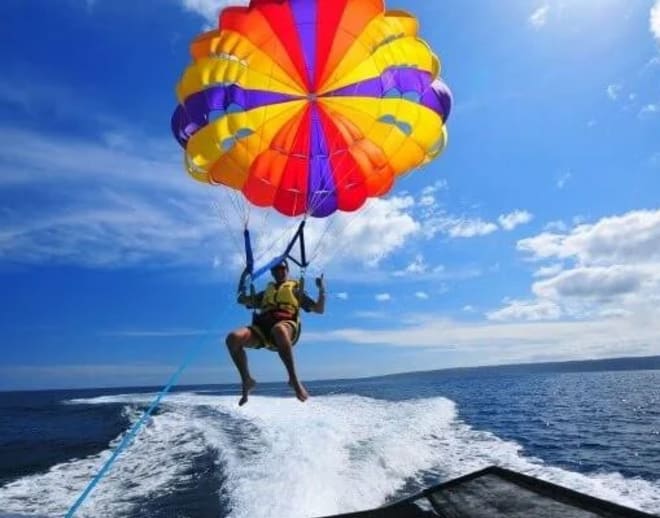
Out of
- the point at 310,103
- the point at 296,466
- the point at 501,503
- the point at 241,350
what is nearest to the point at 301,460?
the point at 296,466

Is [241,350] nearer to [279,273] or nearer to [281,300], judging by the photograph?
[281,300]

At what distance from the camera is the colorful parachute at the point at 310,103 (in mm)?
9391

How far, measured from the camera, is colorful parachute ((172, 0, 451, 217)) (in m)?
9.39

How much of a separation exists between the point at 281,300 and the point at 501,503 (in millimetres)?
3906

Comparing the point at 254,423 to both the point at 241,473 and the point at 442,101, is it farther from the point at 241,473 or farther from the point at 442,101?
the point at 442,101

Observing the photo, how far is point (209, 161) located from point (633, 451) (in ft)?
70.2

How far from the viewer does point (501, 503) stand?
538 cm

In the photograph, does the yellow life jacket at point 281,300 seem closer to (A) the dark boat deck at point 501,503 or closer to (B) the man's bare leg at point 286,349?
(B) the man's bare leg at point 286,349

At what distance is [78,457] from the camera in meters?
24.2

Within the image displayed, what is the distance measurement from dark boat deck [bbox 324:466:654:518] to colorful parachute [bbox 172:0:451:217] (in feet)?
18.0

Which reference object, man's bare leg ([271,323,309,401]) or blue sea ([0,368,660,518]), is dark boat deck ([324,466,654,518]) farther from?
blue sea ([0,368,660,518])

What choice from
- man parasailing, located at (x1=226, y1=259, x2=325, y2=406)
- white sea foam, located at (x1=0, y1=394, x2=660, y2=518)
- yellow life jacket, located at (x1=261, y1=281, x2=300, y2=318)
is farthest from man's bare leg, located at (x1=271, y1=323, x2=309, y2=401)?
white sea foam, located at (x1=0, y1=394, x2=660, y2=518)

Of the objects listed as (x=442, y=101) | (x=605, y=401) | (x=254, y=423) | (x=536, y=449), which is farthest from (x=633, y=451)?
(x=605, y=401)

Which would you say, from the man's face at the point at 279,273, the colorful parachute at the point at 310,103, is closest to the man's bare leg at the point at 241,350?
the man's face at the point at 279,273
